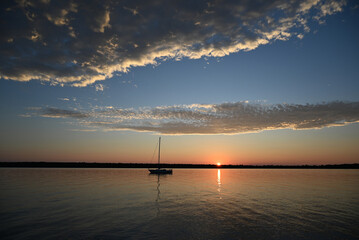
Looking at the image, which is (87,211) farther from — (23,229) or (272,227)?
(272,227)

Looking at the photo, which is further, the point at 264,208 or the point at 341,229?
→ the point at 264,208

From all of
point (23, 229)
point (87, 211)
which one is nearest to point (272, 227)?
point (87, 211)

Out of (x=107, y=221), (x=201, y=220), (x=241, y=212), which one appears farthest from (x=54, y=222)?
(x=241, y=212)

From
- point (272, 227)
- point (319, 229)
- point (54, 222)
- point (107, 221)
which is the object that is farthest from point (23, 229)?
point (319, 229)

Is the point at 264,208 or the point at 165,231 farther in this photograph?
the point at 264,208

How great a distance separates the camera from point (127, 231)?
18.1 meters

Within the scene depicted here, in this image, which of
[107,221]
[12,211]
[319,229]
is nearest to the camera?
[319,229]

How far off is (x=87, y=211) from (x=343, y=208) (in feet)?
106

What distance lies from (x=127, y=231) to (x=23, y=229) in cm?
878

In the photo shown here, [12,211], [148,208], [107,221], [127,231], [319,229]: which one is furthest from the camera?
[148,208]

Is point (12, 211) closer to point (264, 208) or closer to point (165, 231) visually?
point (165, 231)

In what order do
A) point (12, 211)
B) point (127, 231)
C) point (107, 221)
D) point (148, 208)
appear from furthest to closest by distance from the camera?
point (148, 208) < point (12, 211) < point (107, 221) < point (127, 231)

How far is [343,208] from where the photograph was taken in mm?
28609

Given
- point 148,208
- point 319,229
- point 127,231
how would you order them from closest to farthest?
point 127,231
point 319,229
point 148,208
